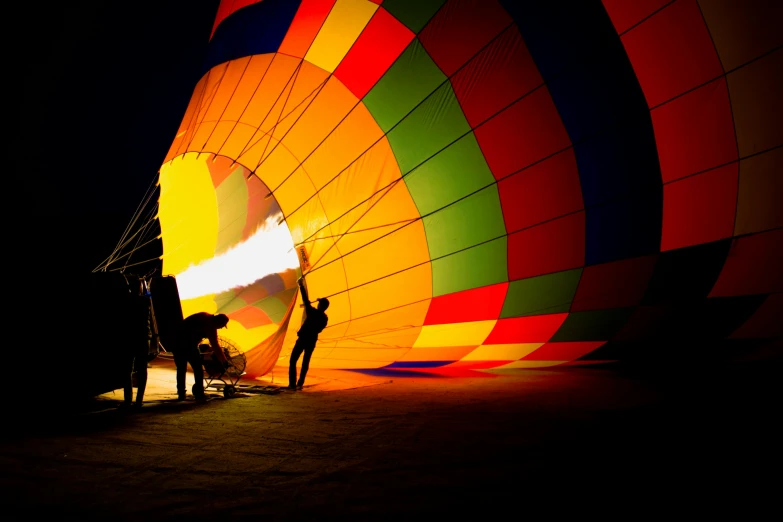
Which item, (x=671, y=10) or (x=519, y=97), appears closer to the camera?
(x=671, y=10)

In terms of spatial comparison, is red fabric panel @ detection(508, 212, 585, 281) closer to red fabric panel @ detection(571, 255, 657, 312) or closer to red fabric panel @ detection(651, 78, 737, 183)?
red fabric panel @ detection(571, 255, 657, 312)

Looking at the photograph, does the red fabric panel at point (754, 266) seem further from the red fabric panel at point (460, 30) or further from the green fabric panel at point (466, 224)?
the red fabric panel at point (460, 30)

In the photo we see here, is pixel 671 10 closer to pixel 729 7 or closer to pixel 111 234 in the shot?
pixel 729 7

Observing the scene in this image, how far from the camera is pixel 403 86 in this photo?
A: 3947 mm

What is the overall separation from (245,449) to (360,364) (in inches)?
126

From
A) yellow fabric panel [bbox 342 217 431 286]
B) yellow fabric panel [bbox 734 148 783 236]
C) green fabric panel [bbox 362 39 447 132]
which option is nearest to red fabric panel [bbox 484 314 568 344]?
yellow fabric panel [bbox 342 217 431 286]

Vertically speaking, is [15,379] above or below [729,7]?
below

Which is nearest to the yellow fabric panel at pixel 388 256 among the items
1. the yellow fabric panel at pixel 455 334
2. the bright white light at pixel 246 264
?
the yellow fabric panel at pixel 455 334

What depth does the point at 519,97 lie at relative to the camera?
368 centimetres

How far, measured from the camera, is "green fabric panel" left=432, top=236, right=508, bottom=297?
4266 millimetres

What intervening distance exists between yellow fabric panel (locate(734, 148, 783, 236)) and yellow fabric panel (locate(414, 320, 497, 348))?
7.77ft

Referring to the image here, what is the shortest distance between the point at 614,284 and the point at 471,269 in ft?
4.61

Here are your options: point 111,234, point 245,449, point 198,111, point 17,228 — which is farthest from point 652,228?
point 17,228

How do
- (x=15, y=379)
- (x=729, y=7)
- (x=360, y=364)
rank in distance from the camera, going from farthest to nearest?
(x=360, y=364) < (x=729, y=7) < (x=15, y=379)
